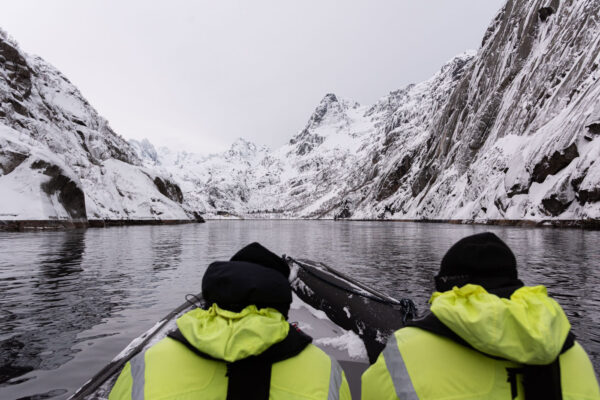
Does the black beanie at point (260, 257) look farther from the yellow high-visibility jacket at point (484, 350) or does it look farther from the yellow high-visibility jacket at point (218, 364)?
the yellow high-visibility jacket at point (484, 350)

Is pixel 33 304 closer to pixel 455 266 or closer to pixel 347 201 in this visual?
pixel 455 266

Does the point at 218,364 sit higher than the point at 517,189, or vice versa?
the point at 517,189

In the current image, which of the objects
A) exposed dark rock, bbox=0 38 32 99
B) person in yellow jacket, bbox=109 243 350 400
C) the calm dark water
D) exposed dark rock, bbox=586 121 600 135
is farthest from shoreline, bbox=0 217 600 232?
person in yellow jacket, bbox=109 243 350 400

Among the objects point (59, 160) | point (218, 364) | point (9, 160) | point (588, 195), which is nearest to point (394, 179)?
point (588, 195)

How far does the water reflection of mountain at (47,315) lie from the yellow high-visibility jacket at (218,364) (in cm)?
446

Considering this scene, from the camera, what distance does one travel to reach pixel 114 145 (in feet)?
223

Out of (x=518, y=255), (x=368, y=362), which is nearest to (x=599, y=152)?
(x=518, y=255)

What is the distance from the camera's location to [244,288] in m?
1.85

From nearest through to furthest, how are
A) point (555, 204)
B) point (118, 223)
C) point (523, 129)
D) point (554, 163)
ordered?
point (555, 204) < point (554, 163) < point (523, 129) < point (118, 223)

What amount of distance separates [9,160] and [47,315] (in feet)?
109

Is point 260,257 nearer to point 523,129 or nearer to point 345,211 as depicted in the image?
point 523,129

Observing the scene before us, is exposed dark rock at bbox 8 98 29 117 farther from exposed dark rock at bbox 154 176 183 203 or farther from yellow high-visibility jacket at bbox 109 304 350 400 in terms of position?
yellow high-visibility jacket at bbox 109 304 350 400

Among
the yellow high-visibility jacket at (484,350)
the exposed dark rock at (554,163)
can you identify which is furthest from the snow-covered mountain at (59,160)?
the exposed dark rock at (554,163)

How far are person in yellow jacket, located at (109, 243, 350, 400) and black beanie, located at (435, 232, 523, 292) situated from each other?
1040 mm
